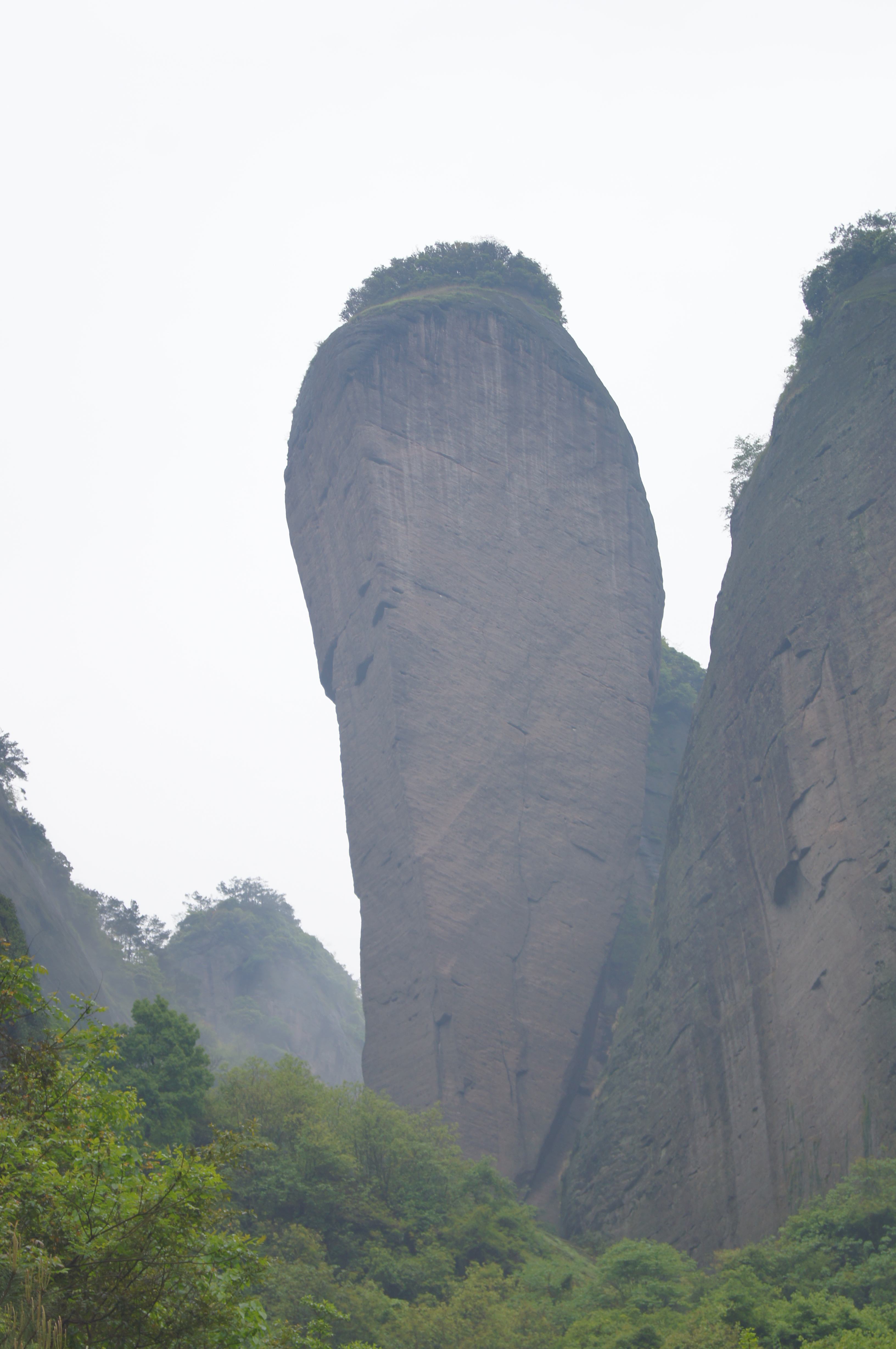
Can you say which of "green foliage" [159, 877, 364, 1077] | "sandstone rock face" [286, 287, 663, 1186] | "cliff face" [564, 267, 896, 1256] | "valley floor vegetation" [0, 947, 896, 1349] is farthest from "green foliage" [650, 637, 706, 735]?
"green foliage" [159, 877, 364, 1077]

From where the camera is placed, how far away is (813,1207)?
755 inches

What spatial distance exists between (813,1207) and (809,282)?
2518 cm

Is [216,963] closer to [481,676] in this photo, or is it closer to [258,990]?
[258,990]

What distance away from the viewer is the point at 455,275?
45062 mm

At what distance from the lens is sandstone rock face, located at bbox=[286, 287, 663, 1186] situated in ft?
108

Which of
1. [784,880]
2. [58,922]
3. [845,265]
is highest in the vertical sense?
[845,265]

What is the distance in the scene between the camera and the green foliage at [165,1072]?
23109 mm

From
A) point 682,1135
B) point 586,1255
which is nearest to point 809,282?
point 682,1135

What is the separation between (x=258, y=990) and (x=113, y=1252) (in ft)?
208

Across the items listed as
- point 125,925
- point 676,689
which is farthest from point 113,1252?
point 125,925

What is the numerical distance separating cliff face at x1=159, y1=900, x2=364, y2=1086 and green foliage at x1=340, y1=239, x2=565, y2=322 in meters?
37.3

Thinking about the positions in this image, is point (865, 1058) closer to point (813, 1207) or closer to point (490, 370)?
point (813, 1207)

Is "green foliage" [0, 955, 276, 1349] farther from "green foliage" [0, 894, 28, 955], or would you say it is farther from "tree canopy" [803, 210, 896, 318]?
"tree canopy" [803, 210, 896, 318]

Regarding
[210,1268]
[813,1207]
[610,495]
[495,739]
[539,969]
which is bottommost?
[813,1207]
